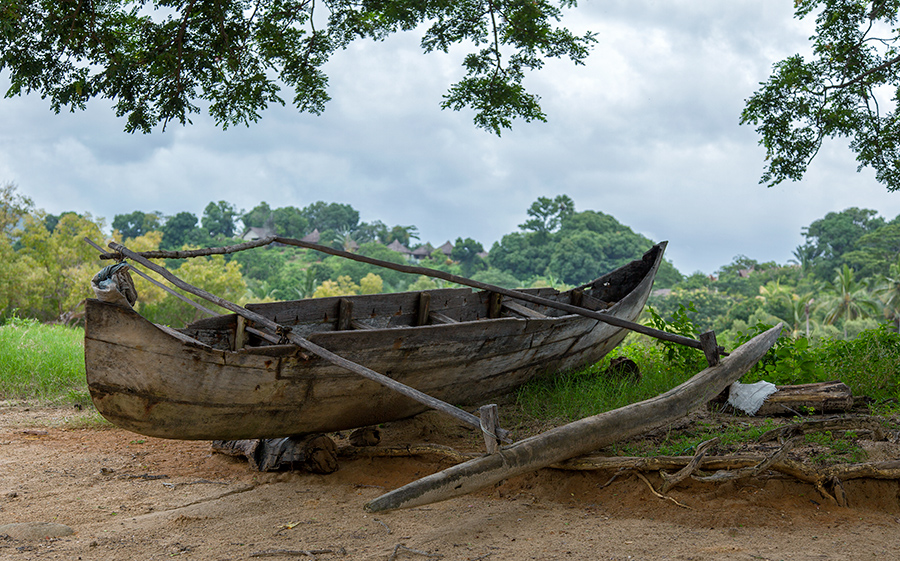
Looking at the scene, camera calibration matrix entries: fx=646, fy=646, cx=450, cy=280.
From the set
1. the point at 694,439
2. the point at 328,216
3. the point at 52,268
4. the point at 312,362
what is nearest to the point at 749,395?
the point at 694,439

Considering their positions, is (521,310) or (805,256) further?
(805,256)

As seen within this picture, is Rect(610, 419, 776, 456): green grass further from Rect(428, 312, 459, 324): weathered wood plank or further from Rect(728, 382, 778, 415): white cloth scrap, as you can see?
Rect(428, 312, 459, 324): weathered wood plank

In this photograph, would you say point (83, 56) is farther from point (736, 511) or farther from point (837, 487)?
point (837, 487)

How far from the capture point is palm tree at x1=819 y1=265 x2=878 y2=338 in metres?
30.2

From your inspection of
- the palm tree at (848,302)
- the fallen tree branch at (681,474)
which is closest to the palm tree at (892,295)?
the palm tree at (848,302)

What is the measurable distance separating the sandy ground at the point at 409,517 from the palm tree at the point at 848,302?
31.0 m

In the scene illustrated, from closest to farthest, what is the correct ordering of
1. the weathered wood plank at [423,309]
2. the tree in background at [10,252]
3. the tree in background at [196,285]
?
the weathered wood plank at [423,309] → the tree in background at [10,252] → the tree in background at [196,285]

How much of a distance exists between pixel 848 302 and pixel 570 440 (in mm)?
32190

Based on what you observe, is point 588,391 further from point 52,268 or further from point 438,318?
point 52,268

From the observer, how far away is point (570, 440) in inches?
148

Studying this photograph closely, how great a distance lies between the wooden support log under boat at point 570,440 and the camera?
302 cm

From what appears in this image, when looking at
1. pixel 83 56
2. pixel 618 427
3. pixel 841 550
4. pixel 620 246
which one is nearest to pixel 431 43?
pixel 83 56

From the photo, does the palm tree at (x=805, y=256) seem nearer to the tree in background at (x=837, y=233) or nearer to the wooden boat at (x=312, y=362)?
the tree in background at (x=837, y=233)

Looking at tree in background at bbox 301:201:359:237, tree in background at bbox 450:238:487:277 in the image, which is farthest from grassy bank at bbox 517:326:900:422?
tree in background at bbox 301:201:359:237
